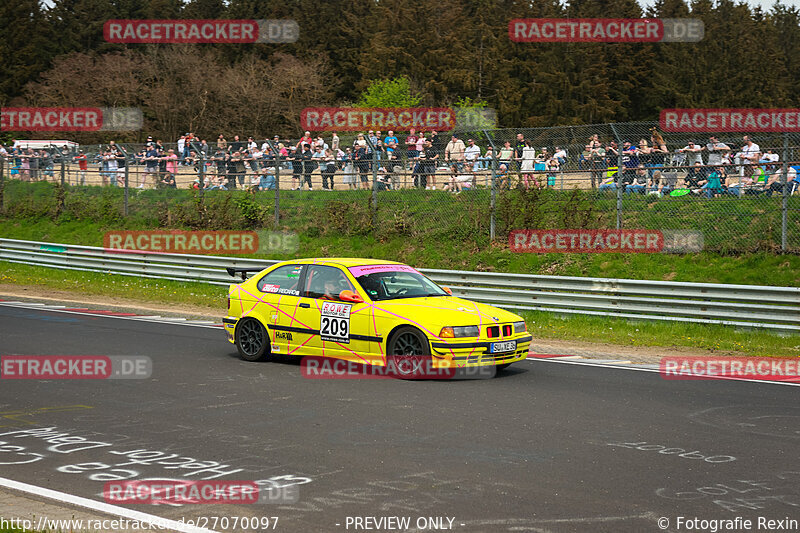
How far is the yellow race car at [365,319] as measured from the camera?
11258 millimetres

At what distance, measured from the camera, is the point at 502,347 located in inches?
453

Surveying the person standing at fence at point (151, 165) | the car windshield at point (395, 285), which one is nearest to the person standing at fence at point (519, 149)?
the car windshield at point (395, 285)

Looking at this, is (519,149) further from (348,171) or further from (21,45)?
(21,45)

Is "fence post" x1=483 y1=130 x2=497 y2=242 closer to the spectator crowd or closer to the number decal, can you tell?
the spectator crowd

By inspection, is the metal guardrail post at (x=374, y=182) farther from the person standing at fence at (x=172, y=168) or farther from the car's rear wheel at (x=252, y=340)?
the car's rear wheel at (x=252, y=340)

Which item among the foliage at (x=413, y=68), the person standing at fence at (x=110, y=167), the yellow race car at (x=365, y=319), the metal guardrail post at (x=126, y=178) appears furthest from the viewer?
the foliage at (x=413, y=68)

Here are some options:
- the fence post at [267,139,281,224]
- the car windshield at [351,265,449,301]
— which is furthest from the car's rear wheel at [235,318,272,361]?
the fence post at [267,139,281,224]

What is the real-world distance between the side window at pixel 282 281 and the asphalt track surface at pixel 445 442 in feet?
3.61

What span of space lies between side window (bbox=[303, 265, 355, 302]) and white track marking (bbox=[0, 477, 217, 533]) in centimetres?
585

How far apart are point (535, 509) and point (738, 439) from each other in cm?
307

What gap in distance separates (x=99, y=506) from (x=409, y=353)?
5.68 metres

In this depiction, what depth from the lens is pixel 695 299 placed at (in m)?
16.7

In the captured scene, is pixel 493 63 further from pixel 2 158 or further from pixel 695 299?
pixel 695 299

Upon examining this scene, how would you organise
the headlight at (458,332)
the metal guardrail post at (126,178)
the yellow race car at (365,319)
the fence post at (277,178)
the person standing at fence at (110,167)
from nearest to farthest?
the headlight at (458,332)
the yellow race car at (365,319)
the fence post at (277,178)
the metal guardrail post at (126,178)
the person standing at fence at (110,167)
